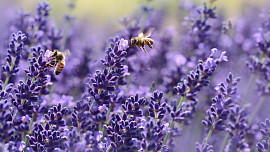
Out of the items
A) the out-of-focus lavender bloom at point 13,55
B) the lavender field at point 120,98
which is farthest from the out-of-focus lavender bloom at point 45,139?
the out-of-focus lavender bloom at point 13,55

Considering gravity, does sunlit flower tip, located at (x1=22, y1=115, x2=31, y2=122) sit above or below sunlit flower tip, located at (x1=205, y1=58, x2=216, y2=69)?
below

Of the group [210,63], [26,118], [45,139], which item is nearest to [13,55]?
[26,118]

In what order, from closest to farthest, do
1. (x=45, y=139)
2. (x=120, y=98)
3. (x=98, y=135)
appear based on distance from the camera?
(x=45, y=139) → (x=98, y=135) → (x=120, y=98)

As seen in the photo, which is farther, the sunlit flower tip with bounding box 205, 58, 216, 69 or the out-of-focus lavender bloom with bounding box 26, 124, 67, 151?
the sunlit flower tip with bounding box 205, 58, 216, 69

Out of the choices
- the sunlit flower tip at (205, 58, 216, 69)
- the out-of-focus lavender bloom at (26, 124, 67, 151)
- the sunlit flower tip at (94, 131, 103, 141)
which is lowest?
the out-of-focus lavender bloom at (26, 124, 67, 151)

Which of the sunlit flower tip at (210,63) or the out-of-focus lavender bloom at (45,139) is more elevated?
the sunlit flower tip at (210,63)

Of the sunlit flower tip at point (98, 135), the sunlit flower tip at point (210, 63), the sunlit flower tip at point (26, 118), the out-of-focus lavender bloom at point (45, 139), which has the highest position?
the sunlit flower tip at point (210, 63)

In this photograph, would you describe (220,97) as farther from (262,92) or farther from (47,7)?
(47,7)

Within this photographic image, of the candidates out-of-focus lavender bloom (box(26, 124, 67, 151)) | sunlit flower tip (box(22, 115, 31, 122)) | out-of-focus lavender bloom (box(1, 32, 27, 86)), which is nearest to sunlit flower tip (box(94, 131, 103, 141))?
out-of-focus lavender bloom (box(26, 124, 67, 151))

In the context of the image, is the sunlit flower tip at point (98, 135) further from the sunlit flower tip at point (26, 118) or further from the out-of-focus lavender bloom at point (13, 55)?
the out-of-focus lavender bloom at point (13, 55)

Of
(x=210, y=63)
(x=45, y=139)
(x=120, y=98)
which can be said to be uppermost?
(x=210, y=63)

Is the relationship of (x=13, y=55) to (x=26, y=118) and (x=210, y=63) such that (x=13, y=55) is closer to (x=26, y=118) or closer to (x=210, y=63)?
(x=26, y=118)

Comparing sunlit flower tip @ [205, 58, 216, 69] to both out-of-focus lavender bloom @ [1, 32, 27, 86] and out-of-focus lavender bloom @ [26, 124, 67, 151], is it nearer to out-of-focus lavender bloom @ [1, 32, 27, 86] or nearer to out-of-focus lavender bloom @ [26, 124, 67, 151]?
out-of-focus lavender bloom @ [26, 124, 67, 151]
